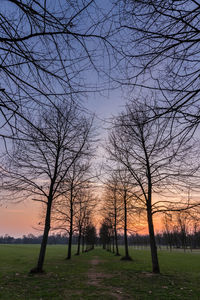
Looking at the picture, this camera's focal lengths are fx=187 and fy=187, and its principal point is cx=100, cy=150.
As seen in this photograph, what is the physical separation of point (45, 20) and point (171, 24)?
63.8 inches

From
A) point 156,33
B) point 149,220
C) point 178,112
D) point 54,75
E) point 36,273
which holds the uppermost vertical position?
point 156,33

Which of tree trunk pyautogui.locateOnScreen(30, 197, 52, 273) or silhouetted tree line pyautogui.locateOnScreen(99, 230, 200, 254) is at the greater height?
tree trunk pyautogui.locateOnScreen(30, 197, 52, 273)

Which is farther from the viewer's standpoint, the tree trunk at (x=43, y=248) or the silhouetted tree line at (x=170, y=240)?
the silhouetted tree line at (x=170, y=240)

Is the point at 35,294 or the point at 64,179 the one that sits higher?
the point at 64,179

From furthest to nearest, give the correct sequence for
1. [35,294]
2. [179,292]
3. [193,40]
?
[179,292] < [35,294] < [193,40]

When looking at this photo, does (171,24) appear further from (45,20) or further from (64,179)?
(64,179)

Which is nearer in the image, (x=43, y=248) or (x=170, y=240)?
(x=43, y=248)

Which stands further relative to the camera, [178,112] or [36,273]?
[36,273]

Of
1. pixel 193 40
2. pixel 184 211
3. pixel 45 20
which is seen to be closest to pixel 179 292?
pixel 184 211

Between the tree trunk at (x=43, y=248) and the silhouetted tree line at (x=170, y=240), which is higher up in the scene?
the tree trunk at (x=43, y=248)

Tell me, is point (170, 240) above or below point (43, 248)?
below

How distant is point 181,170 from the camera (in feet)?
28.8

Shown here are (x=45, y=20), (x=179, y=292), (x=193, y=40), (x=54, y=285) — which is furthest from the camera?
(x=54, y=285)

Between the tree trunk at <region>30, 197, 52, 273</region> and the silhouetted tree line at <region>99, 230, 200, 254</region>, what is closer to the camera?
the tree trunk at <region>30, 197, 52, 273</region>
